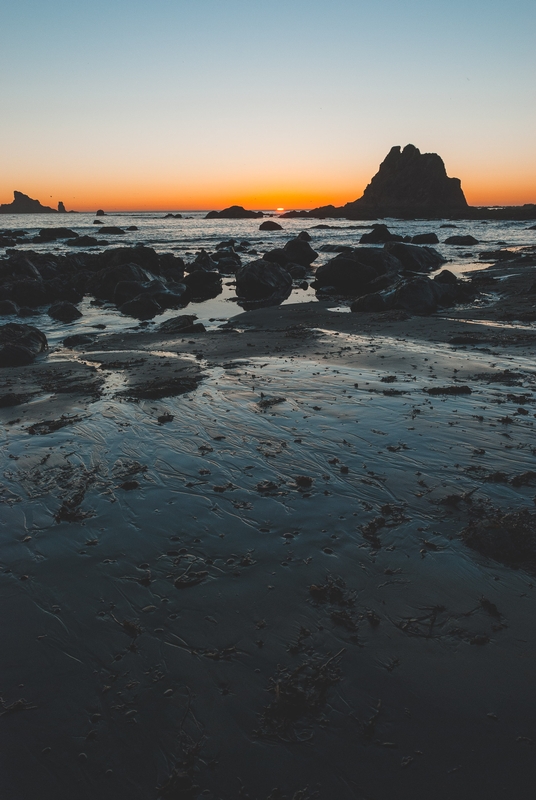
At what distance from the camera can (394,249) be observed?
3039 centimetres

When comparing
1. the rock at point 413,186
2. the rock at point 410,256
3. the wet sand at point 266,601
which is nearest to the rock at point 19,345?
the wet sand at point 266,601

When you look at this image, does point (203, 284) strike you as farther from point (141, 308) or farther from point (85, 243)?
point (85, 243)

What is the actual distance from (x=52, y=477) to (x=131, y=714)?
3.65 m

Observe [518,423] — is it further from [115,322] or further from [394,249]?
[394,249]

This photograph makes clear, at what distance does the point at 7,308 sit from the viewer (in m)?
20.0

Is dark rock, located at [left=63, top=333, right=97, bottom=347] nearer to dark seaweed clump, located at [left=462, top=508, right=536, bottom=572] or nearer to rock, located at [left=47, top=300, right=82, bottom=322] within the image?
rock, located at [left=47, top=300, right=82, bottom=322]

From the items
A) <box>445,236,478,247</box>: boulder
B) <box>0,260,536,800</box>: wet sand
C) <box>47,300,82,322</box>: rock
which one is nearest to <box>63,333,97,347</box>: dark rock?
<box>47,300,82,322</box>: rock

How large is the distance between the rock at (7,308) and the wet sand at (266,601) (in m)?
13.6

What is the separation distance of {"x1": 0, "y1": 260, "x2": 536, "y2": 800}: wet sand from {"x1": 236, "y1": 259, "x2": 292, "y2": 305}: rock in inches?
613

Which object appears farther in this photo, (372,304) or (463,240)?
(463,240)

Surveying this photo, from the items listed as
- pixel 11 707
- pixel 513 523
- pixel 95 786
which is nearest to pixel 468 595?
pixel 513 523

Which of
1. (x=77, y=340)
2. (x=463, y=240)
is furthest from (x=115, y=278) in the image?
(x=463, y=240)

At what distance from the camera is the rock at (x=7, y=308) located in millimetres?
19906

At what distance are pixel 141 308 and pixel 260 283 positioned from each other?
6085 mm
